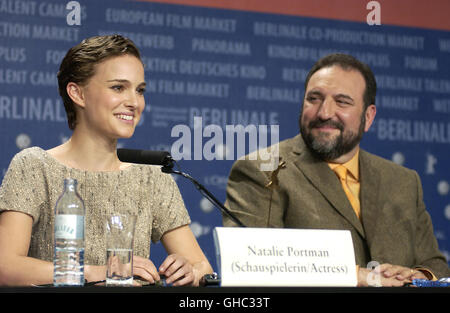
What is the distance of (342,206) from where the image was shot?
283 cm

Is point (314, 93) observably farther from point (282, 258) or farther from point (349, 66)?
point (282, 258)

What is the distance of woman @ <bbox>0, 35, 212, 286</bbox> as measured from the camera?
2334mm

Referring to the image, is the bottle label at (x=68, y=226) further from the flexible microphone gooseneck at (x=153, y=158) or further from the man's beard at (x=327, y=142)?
the man's beard at (x=327, y=142)

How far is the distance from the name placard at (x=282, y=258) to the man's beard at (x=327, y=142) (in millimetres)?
1353

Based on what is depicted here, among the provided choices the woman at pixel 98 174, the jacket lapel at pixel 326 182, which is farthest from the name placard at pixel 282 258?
the jacket lapel at pixel 326 182

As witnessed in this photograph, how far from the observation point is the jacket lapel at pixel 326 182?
2828 millimetres

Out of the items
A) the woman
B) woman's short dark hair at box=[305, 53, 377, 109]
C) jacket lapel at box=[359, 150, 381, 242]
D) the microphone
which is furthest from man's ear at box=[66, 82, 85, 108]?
jacket lapel at box=[359, 150, 381, 242]

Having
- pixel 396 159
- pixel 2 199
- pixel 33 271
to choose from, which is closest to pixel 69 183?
pixel 33 271

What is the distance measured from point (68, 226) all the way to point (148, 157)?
1.48 feet

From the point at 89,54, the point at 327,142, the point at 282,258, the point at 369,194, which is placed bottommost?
the point at 282,258

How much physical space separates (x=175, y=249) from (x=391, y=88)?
1965 mm

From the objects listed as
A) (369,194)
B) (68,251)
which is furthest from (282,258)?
(369,194)

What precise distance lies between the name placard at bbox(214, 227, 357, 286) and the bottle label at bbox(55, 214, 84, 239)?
1.00ft

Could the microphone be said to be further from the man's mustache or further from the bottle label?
the man's mustache
